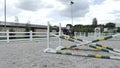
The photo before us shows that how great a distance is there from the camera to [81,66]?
18.1ft

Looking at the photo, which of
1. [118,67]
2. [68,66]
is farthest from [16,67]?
[118,67]

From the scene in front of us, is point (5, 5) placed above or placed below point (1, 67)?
above

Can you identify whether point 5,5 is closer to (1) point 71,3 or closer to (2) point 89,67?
(1) point 71,3

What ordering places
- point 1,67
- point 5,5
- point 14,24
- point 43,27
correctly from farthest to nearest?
point 43,27 < point 14,24 < point 5,5 < point 1,67

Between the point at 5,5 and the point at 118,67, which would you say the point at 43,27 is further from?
the point at 118,67

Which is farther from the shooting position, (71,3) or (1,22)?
(1,22)

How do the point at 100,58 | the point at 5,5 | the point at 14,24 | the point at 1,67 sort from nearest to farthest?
1. the point at 1,67
2. the point at 100,58
3. the point at 5,5
4. the point at 14,24

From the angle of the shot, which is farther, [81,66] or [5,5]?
[5,5]

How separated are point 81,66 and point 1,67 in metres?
2.26

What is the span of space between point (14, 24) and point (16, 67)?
52.6m

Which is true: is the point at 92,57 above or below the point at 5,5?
below

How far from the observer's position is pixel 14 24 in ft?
185

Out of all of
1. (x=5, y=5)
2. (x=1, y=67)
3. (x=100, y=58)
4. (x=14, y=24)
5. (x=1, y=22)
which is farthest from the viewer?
(x=14, y=24)

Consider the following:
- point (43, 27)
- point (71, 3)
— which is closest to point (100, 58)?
point (71, 3)
